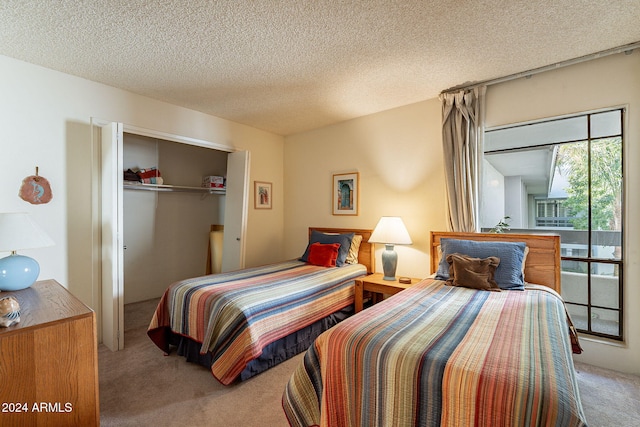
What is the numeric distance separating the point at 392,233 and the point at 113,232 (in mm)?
2688

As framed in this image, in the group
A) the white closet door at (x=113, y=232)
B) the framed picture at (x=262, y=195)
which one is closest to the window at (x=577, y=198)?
the framed picture at (x=262, y=195)

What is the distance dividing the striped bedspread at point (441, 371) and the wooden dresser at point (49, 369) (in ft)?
3.20

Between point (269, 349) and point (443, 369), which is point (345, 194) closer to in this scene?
point (269, 349)

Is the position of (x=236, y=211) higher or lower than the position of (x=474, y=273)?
higher

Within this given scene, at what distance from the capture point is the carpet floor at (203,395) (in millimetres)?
1834

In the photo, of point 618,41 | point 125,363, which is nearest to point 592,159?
point 618,41

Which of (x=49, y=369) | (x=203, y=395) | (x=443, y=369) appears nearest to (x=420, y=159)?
(x=443, y=369)

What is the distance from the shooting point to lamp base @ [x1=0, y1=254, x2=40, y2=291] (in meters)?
1.80

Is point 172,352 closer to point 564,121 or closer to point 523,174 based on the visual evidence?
point 523,174

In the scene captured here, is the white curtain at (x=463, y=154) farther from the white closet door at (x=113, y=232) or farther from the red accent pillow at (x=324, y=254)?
the white closet door at (x=113, y=232)

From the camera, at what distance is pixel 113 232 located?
274 centimetres

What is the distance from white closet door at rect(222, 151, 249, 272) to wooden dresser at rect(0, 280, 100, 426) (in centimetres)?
222

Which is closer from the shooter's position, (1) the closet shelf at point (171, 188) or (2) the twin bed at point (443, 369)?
(2) the twin bed at point (443, 369)

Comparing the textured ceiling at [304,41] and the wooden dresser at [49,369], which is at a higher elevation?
the textured ceiling at [304,41]
